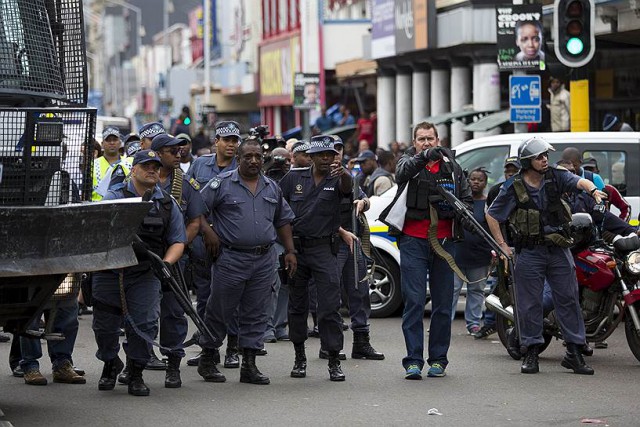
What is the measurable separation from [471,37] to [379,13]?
262 inches

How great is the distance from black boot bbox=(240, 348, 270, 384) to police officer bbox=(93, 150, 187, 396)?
896mm

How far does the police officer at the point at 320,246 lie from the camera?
1146 centimetres

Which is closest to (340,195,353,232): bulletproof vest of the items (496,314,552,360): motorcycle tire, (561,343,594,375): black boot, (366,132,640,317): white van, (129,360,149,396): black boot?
(496,314,552,360): motorcycle tire

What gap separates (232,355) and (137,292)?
2.07m

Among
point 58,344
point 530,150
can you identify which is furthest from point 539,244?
point 58,344

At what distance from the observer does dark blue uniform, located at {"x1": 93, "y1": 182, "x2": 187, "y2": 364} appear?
34.1ft

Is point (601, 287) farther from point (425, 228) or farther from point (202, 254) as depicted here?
point (202, 254)

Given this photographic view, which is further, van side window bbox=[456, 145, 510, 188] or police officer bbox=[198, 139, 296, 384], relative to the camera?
van side window bbox=[456, 145, 510, 188]

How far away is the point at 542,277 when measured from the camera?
11.8 metres

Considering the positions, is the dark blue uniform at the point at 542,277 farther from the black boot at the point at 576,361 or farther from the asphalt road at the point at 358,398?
the asphalt road at the point at 358,398

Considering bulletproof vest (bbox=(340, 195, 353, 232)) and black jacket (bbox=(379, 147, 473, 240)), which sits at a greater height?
black jacket (bbox=(379, 147, 473, 240))

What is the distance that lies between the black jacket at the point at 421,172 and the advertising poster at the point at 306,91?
2274cm

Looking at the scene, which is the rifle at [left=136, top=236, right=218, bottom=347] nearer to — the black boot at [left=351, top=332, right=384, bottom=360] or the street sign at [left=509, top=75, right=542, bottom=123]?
the black boot at [left=351, top=332, right=384, bottom=360]

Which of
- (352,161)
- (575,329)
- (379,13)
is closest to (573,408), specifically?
(575,329)
